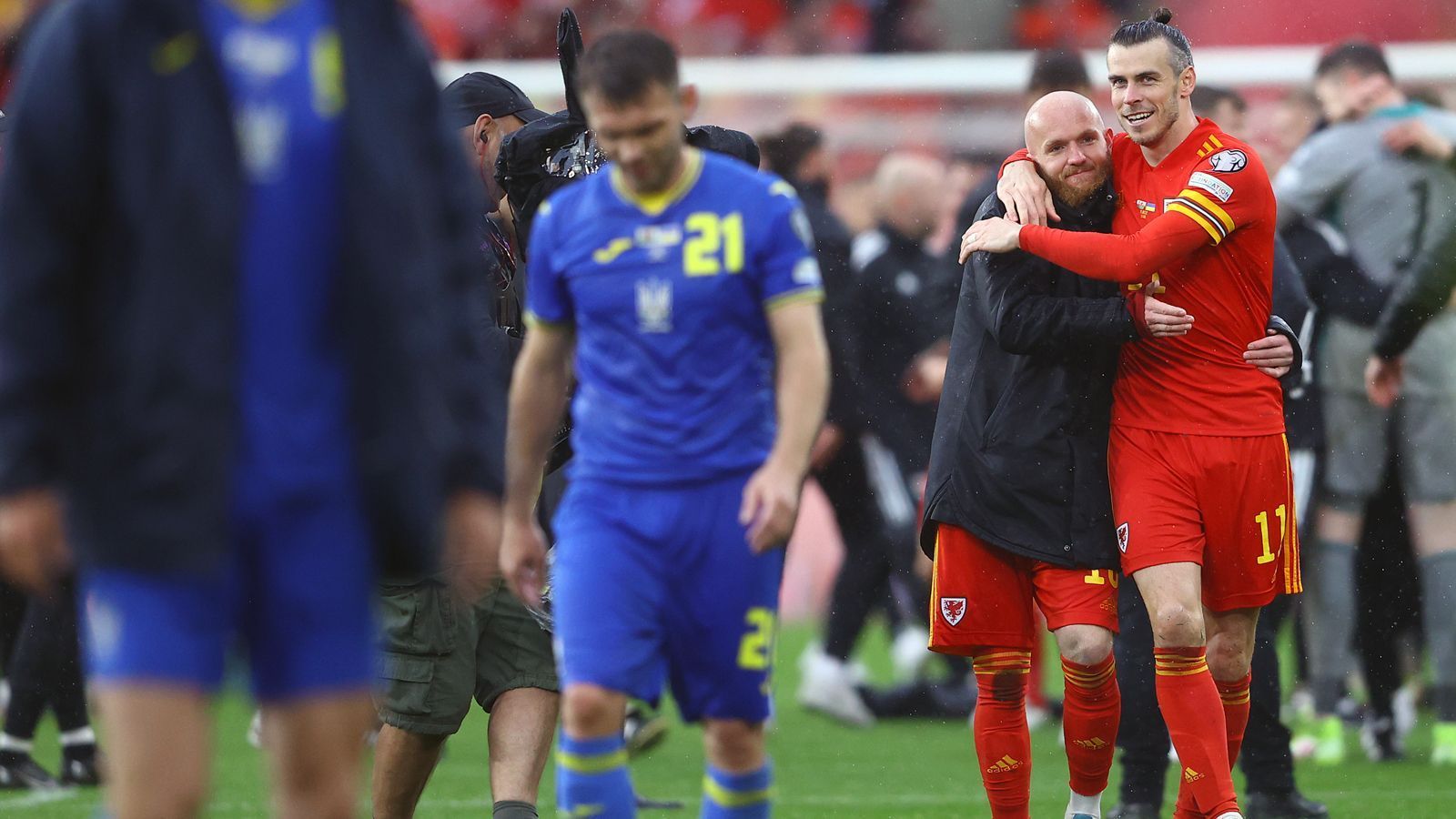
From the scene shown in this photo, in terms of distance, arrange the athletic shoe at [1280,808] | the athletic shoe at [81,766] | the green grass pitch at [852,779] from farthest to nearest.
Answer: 1. the athletic shoe at [81,766]
2. the green grass pitch at [852,779]
3. the athletic shoe at [1280,808]

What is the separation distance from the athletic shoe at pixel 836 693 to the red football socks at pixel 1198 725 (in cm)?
469

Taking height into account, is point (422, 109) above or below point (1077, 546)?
above

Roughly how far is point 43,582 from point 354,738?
55 centimetres

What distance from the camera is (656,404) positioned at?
4.50 metres

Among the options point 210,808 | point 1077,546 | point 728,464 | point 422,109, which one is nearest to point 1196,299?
point 1077,546

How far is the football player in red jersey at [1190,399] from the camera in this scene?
5.67m

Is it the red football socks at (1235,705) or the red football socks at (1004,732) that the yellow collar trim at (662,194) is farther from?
the red football socks at (1235,705)

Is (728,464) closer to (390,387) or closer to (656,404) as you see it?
(656,404)

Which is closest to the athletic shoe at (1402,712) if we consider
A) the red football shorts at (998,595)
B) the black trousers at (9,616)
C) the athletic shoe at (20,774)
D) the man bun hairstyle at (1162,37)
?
the red football shorts at (998,595)

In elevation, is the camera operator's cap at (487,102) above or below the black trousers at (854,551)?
above

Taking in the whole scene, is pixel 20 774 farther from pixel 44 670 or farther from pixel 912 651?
pixel 912 651

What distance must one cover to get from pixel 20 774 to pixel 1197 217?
5211mm

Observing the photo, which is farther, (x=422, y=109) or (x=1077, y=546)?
(x=1077, y=546)

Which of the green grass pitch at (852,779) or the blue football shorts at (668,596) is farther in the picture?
the green grass pitch at (852,779)
